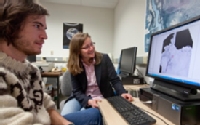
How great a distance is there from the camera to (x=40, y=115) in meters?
0.68

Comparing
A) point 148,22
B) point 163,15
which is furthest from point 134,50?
point 163,15

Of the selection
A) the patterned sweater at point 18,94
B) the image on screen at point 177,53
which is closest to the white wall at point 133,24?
the image on screen at point 177,53

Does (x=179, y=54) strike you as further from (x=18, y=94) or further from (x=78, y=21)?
(x=78, y=21)

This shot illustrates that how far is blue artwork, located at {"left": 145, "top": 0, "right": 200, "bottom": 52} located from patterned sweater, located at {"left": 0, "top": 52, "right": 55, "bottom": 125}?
1189 millimetres

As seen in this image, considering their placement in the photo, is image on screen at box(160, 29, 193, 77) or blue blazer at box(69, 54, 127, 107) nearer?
image on screen at box(160, 29, 193, 77)

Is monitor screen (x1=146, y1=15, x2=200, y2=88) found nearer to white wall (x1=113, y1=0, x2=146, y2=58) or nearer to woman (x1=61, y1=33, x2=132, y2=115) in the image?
woman (x1=61, y1=33, x2=132, y2=115)

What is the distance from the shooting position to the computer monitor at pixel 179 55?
622mm

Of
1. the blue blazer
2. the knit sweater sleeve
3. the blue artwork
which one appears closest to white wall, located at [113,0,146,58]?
the blue artwork

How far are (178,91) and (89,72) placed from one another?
89 centimetres

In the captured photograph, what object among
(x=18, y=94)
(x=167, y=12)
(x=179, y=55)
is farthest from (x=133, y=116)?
(x=167, y=12)

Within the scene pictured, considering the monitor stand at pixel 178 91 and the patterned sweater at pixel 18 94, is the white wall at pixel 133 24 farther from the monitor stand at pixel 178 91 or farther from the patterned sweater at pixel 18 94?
the patterned sweater at pixel 18 94

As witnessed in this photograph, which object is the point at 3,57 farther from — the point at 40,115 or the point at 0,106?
the point at 40,115

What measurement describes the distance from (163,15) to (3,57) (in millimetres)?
1464

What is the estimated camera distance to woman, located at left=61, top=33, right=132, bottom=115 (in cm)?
140
